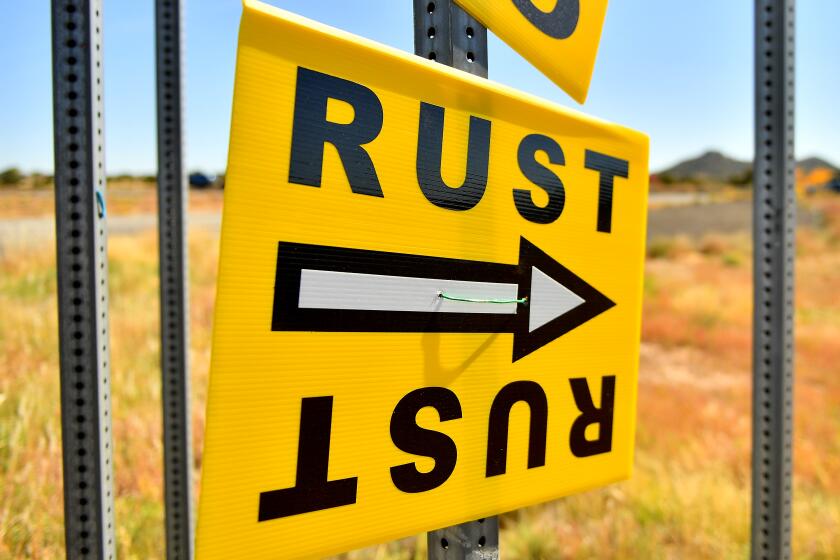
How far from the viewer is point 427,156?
998mm

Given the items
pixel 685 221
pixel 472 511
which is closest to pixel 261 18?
pixel 472 511

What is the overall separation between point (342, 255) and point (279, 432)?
259mm

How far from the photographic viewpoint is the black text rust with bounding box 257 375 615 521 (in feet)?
2.92

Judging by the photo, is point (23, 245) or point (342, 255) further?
point (23, 245)

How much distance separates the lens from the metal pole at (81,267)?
2.82 feet

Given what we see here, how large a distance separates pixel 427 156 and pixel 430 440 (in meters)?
0.45

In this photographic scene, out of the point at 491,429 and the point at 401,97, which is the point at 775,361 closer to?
the point at 491,429

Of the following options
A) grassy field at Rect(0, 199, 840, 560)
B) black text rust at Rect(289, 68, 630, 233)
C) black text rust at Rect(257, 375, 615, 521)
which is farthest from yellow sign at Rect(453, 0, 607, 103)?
grassy field at Rect(0, 199, 840, 560)

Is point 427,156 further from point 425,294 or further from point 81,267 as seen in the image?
point 81,267

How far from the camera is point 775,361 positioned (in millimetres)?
1414

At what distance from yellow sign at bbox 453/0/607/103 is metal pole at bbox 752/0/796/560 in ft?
1.46

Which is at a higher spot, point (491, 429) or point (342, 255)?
point (342, 255)

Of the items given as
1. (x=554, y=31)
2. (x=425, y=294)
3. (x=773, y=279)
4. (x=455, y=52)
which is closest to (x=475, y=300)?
(x=425, y=294)

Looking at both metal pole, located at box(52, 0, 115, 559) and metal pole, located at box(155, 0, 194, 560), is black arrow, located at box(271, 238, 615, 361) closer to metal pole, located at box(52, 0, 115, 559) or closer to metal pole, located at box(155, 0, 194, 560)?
metal pole, located at box(52, 0, 115, 559)
